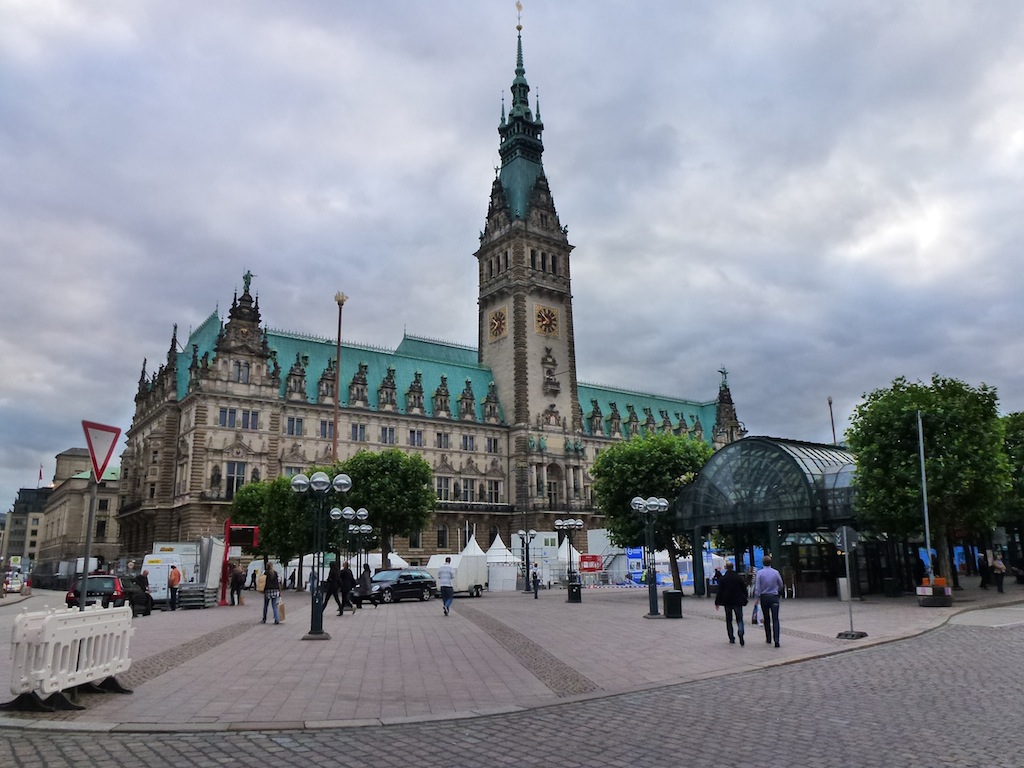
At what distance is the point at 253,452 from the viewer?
81562 mm

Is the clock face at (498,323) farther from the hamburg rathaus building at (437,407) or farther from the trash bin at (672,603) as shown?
the trash bin at (672,603)

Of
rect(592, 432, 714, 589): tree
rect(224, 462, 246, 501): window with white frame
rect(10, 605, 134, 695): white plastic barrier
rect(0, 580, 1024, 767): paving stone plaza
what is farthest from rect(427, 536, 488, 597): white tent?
rect(10, 605, 134, 695): white plastic barrier

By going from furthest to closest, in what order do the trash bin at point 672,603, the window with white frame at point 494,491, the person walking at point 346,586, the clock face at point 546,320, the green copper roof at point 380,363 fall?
the clock face at point 546,320
the window with white frame at point 494,491
the green copper roof at point 380,363
the person walking at point 346,586
the trash bin at point 672,603

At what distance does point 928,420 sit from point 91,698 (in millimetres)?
37383

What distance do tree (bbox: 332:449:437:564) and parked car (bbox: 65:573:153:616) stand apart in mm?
26414

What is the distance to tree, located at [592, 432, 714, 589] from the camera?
49844mm

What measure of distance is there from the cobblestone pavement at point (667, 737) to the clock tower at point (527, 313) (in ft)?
276

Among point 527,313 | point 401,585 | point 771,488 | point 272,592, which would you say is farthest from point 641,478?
point 527,313

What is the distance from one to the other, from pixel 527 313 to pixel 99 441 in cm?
9045

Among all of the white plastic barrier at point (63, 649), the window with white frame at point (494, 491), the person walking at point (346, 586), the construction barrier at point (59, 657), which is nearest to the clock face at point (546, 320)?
the window with white frame at point (494, 491)

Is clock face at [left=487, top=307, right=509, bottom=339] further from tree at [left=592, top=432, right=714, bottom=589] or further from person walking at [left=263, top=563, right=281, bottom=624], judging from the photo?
person walking at [left=263, top=563, right=281, bottom=624]

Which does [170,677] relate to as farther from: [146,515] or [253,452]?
[146,515]

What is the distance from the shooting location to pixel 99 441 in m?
12.8

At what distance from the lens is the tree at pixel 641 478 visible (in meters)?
49.8
